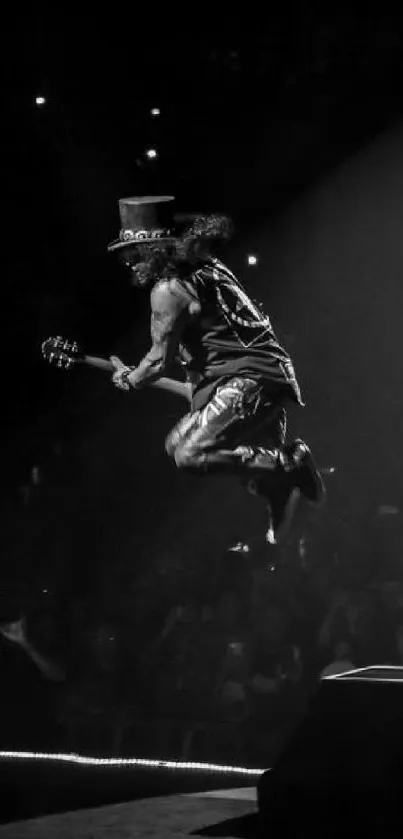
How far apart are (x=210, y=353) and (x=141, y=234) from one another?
559 mm

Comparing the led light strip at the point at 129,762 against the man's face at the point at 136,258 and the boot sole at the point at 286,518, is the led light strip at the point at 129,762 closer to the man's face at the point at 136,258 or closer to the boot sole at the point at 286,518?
the boot sole at the point at 286,518

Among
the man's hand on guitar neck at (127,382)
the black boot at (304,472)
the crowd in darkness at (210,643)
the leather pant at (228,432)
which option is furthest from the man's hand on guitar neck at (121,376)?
the crowd in darkness at (210,643)

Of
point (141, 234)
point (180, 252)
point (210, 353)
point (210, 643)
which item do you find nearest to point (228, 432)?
point (210, 353)

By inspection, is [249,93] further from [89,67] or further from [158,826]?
[158,826]

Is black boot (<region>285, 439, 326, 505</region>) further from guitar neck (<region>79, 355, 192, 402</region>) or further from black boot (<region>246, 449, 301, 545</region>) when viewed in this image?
guitar neck (<region>79, 355, 192, 402</region>)

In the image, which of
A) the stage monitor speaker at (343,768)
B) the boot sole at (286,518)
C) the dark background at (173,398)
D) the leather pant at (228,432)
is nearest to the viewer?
the stage monitor speaker at (343,768)

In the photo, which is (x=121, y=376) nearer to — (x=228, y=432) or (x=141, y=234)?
(x=228, y=432)

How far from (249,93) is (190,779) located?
3470 millimetres

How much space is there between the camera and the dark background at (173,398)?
683 cm

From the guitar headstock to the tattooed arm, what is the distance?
409 millimetres

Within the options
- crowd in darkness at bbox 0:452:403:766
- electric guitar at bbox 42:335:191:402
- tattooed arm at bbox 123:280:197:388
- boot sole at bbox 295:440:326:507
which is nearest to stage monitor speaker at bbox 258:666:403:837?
boot sole at bbox 295:440:326:507

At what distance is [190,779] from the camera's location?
6109mm

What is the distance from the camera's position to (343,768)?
4.25 metres

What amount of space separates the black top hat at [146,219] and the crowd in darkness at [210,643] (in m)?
2.45
